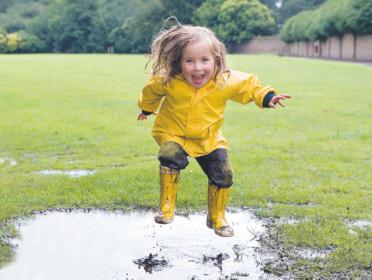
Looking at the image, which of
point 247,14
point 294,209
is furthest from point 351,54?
point 294,209

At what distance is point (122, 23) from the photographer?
8825 cm

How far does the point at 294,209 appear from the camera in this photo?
19.7ft

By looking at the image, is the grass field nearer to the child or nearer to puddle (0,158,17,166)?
puddle (0,158,17,166)

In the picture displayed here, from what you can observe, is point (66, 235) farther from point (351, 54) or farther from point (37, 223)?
point (351, 54)

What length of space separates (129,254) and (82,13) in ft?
280

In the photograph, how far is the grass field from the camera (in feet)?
17.5

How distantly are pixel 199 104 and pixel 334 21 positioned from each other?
51.9m

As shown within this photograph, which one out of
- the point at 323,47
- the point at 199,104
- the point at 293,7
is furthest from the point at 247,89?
the point at 293,7

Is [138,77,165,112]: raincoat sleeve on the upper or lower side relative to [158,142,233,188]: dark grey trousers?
upper

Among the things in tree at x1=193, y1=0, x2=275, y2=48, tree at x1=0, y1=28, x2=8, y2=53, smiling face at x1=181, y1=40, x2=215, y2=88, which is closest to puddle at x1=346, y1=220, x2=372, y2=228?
smiling face at x1=181, y1=40, x2=215, y2=88

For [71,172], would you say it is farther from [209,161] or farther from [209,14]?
[209,14]

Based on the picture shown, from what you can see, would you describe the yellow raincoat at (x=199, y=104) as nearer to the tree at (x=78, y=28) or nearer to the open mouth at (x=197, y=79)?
the open mouth at (x=197, y=79)

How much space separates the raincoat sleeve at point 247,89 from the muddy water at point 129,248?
1192mm

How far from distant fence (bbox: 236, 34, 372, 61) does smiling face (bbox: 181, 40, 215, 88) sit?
47804mm
